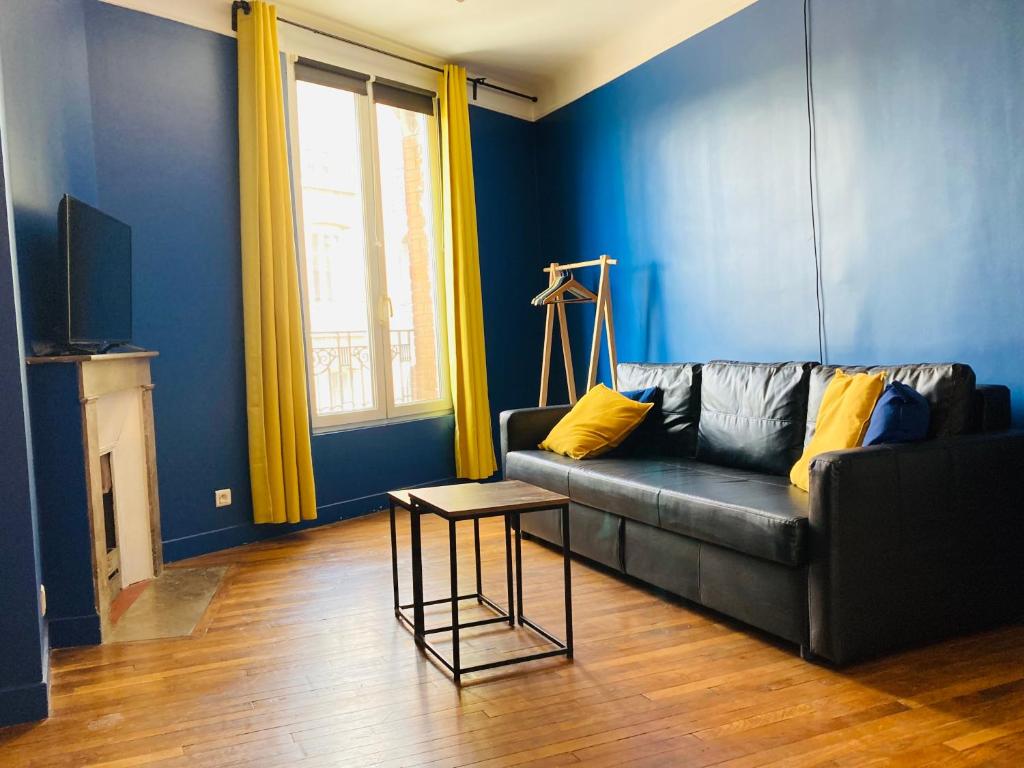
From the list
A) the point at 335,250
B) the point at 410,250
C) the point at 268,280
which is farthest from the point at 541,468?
the point at 410,250

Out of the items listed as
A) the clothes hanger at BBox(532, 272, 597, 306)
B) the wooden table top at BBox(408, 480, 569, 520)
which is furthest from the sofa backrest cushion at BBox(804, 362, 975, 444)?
the clothes hanger at BBox(532, 272, 597, 306)

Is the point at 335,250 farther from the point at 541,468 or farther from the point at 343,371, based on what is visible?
the point at 541,468

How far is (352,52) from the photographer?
4879mm

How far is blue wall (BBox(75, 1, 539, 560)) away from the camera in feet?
12.9

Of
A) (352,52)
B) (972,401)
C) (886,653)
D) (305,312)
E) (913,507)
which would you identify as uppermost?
(352,52)

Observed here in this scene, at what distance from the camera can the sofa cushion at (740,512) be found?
250cm

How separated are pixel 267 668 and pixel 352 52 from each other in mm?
3663

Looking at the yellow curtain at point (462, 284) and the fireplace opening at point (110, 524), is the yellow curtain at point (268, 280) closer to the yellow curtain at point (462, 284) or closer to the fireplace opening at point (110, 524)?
the fireplace opening at point (110, 524)

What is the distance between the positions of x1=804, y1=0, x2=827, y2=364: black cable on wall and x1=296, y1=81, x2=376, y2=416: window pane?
2625 mm

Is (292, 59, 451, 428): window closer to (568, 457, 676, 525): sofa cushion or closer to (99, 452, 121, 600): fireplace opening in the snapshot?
(99, 452, 121, 600): fireplace opening

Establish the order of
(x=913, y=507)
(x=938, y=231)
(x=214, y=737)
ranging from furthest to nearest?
1. (x=938, y=231)
2. (x=913, y=507)
3. (x=214, y=737)

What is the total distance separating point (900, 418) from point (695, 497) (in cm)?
72

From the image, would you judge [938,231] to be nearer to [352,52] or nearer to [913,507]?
[913,507]

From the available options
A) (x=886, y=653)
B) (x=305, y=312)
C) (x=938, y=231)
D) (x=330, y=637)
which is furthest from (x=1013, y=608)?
(x=305, y=312)
